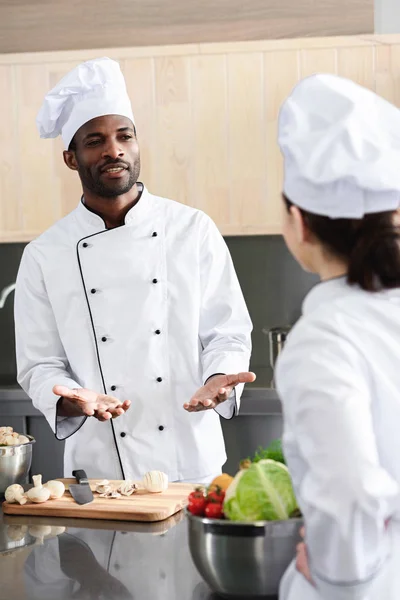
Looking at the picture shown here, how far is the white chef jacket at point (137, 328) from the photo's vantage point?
81.7 inches

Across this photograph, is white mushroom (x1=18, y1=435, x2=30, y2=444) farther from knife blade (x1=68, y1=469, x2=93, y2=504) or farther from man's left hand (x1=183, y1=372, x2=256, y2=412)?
man's left hand (x1=183, y1=372, x2=256, y2=412)

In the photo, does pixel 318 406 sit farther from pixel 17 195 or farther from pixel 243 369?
pixel 17 195

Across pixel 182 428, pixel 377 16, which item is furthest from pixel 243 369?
pixel 377 16

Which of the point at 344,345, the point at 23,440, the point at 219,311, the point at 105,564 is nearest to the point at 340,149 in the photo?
the point at 344,345

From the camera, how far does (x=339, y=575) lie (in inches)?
33.8

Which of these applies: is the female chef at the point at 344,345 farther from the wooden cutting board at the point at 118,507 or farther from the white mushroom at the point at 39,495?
the white mushroom at the point at 39,495

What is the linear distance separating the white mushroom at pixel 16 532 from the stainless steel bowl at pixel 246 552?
0.48 m

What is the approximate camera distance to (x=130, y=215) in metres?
2.20

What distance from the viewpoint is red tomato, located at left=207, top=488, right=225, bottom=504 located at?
1.12 meters

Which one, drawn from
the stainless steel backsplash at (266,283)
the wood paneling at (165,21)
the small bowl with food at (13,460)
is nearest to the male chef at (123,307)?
the small bowl with food at (13,460)

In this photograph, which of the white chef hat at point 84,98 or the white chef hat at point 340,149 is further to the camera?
the white chef hat at point 84,98

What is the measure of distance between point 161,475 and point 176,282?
66 centimetres

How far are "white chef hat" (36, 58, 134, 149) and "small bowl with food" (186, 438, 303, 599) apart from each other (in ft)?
4.32

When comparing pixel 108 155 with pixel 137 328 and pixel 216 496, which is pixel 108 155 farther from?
pixel 216 496
